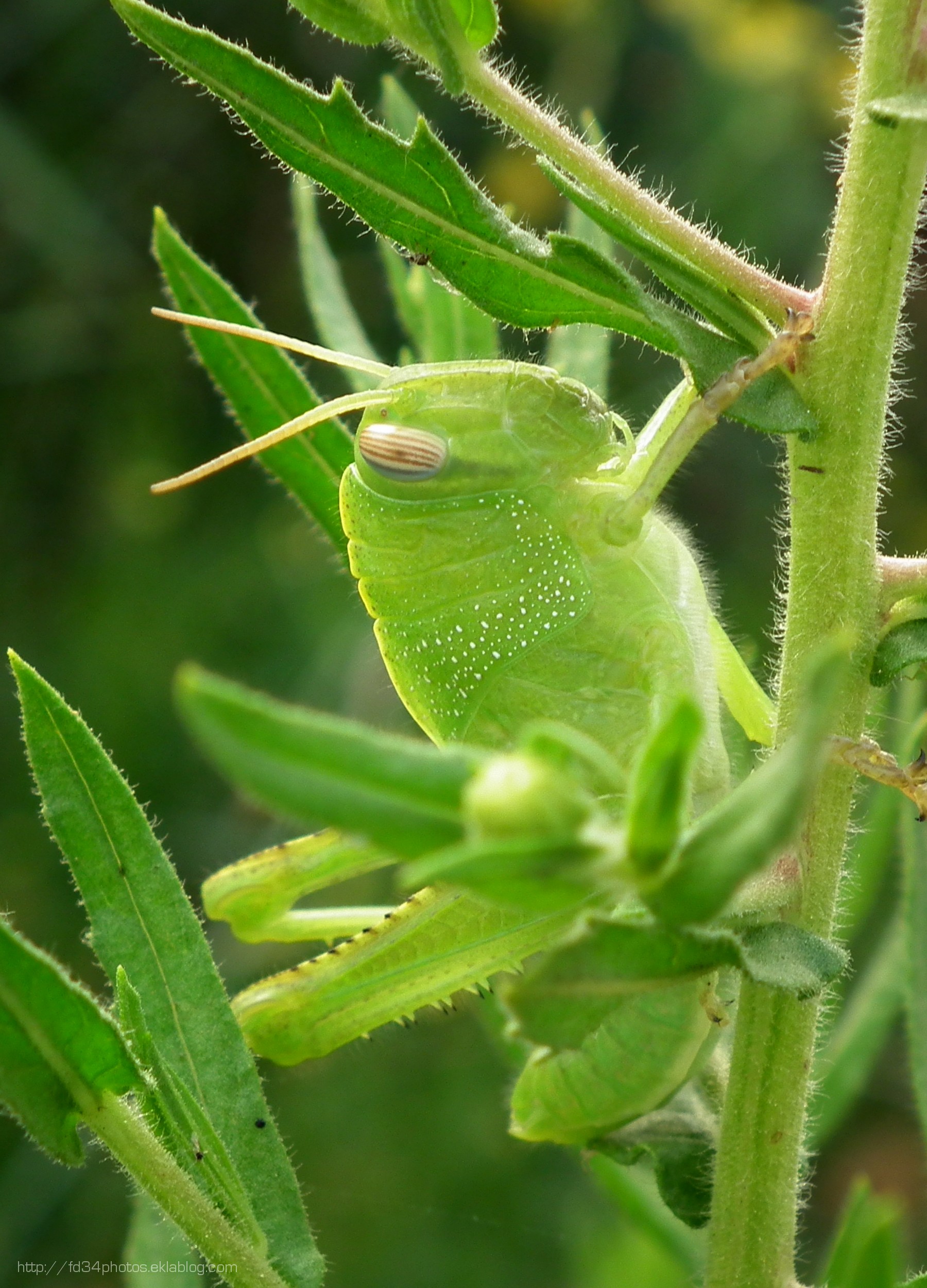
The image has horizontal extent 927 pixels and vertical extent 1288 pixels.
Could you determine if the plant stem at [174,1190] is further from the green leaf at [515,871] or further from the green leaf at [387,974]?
the green leaf at [515,871]

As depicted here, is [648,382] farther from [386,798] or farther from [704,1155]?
[386,798]

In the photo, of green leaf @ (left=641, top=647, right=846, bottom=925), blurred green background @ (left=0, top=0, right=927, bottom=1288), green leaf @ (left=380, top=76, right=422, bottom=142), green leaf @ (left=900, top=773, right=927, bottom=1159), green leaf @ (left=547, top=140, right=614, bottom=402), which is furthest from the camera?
blurred green background @ (left=0, top=0, right=927, bottom=1288)

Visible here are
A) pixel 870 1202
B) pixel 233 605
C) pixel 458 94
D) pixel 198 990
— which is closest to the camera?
pixel 458 94

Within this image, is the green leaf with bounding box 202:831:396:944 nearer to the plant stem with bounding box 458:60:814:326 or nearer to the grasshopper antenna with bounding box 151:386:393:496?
the grasshopper antenna with bounding box 151:386:393:496

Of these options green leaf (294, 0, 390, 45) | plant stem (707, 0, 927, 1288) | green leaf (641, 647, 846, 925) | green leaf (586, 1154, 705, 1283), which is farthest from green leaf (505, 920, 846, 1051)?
green leaf (586, 1154, 705, 1283)

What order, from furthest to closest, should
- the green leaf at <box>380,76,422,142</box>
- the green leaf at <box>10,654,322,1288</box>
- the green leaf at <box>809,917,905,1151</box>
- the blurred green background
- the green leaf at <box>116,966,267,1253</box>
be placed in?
the blurred green background, the green leaf at <box>809,917,905,1151</box>, the green leaf at <box>380,76,422,142</box>, the green leaf at <box>10,654,322,1288</box>, the green leaf at <box>116,966,267,1253</box>

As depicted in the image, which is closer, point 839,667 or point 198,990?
point 839,667

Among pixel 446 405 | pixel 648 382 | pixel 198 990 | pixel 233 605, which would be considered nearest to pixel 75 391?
pixel 233 605
